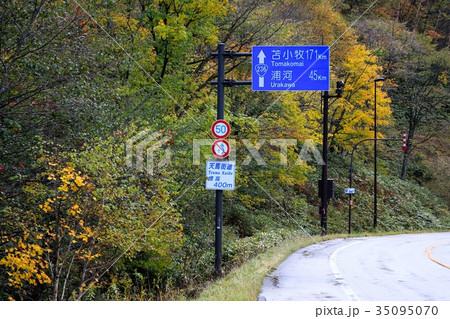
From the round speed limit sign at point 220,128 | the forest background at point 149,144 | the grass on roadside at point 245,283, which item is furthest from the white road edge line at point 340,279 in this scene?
the round speed limit sign at point 220,128

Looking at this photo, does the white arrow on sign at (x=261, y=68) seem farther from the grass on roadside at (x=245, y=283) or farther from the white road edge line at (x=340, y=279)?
the white road edge line at (x=340, y=279)

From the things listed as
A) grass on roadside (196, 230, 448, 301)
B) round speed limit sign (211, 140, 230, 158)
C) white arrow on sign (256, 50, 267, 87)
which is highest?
white arrow on sign (256, 50, 267, 87)

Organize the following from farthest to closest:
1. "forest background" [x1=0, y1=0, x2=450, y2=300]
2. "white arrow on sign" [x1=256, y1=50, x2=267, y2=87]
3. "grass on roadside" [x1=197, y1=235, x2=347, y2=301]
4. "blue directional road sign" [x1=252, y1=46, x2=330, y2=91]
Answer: "white arrow on sign" [x1=256, y1=50, x2=267, y2=87] → "blue directional road sign" [x1=252, y1=46, x2=330, y2=91] → "forest background" [x1=0, y1=0, x2=450, y2=300] → "grass on roadside" [x1=197, y1=235, x2=347, y2=301]

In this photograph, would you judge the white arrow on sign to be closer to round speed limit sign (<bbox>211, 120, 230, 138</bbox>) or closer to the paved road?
round speed limit sign (<bbox>211, 120, 230, 138</bbox>)

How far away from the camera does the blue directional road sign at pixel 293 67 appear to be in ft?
51.7

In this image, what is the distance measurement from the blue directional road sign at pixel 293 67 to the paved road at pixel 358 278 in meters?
4.83

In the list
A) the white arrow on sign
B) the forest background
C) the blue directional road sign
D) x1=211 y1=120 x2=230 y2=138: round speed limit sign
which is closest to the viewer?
the forest background

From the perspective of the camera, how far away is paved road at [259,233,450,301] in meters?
9.62

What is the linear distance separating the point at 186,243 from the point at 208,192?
2.66 meters

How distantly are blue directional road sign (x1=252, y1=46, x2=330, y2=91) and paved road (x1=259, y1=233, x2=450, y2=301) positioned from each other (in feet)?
15.8

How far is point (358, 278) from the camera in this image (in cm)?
1212

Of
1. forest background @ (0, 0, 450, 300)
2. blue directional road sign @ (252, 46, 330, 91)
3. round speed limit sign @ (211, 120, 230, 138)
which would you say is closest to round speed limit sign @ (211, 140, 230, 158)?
round speed limit sign @ (211, 120, 230, 138)

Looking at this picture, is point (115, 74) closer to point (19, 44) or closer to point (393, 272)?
point (19, 44)

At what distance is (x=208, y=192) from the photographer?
21.6 metres
